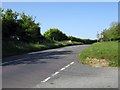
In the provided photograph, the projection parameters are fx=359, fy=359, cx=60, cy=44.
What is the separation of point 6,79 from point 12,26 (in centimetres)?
3581

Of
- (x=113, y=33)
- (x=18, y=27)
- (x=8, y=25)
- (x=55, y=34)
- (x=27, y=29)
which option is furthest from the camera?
(x=55, y=34)

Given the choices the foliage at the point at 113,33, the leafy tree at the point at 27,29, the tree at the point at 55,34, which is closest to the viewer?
the leafy tree at the point at 27,29

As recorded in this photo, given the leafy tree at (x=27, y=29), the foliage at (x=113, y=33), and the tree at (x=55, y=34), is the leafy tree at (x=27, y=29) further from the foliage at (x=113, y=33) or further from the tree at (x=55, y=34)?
the tree at (x=55, y=34)

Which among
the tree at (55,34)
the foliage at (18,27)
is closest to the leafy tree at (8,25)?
the foliage at (18,27)

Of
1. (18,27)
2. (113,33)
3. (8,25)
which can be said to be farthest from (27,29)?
(113,33)

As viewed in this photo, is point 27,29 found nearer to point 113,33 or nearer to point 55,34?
point 113,33

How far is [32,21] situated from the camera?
6469cm

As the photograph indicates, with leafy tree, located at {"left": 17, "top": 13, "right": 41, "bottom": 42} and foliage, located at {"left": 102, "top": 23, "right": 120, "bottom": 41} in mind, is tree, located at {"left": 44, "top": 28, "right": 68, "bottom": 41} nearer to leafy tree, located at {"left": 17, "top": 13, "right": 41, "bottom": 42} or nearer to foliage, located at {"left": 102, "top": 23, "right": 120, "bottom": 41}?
foliage, located at {"left": 102, "top": 23, "right": 120, "bottom": 41}

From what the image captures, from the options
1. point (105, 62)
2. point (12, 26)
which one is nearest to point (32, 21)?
point (12, 26)

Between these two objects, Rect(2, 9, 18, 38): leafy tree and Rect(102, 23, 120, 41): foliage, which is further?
Rect(102, 23, 120, 41): foliage

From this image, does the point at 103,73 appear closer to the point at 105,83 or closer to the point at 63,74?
the point at 63,74

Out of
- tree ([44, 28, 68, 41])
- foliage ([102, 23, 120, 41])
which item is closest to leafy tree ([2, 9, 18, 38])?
foliage ([102, 23, 120, 41])

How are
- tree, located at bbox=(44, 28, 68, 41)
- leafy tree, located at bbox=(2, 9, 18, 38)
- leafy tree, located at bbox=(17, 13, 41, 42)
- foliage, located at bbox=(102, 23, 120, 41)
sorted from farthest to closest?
1. tree, located at bbox=(44, 28, 68, 41)
2. foliage, located at bbox=(102, 23, 120, 41)
3. leafy tree, located at bbox=(17, 13, 41, 42)
4. leafy tree, located at bbox=(2, 9, 18, 38)

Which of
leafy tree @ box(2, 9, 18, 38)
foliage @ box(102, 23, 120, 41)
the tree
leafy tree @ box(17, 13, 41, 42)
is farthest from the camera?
the tree
